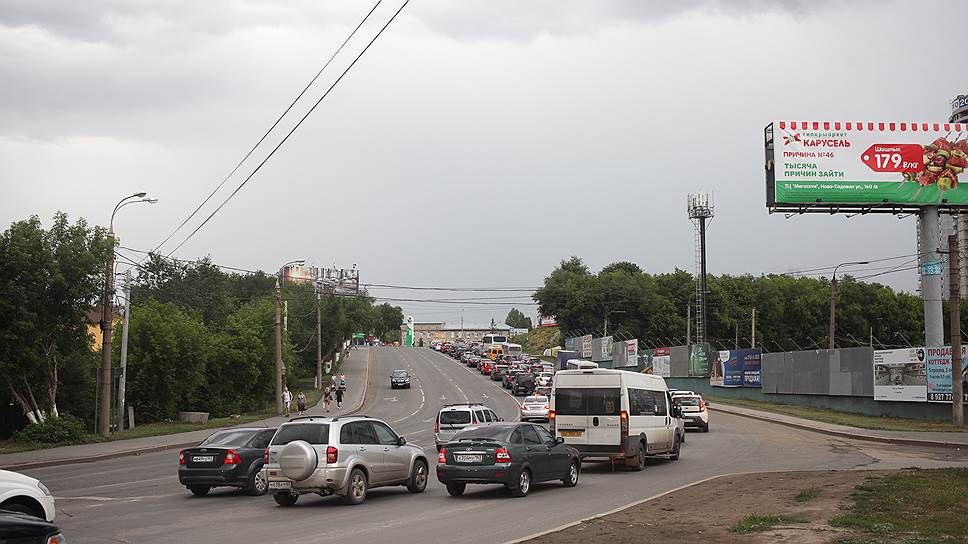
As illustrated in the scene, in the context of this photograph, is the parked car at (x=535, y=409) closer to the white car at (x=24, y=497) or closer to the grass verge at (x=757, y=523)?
the grass verge at (x=757, y=523)

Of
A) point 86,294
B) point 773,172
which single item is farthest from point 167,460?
point 773,172

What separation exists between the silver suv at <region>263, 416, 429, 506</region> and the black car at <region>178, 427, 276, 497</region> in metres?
2.04

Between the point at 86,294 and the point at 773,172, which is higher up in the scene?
the point at 773,172

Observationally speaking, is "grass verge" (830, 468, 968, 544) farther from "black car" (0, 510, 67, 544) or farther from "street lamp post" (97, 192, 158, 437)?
"street lamp post" (97, 192, 158, 437)

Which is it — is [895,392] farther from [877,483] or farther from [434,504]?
[434,504]

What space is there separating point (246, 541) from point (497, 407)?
1835 inches

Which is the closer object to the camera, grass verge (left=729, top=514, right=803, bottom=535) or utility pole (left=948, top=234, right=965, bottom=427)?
grass verge (left=729, top=514, right=803, bottom=535)

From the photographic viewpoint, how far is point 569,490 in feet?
63.6

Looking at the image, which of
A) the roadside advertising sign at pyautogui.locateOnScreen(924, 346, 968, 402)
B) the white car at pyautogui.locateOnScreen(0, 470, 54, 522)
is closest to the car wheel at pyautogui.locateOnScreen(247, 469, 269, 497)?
the white car at pyautogui.locateOnScreen(0, 470, 54, 522)

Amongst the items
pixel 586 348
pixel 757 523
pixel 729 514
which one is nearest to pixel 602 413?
pixel 729 514

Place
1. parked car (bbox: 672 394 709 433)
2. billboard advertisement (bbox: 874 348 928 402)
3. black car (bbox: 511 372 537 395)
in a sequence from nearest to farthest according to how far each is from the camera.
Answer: parked car (bbox: 672 394 709 433)
billboard advertisement (bbox: 874 348 928 402)
black car (bbox: 511 372 537 395)

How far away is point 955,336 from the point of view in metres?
37.6

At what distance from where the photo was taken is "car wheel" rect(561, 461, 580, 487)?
65.6 ft

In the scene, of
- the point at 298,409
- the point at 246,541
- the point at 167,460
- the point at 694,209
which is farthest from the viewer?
the point at 694,209
